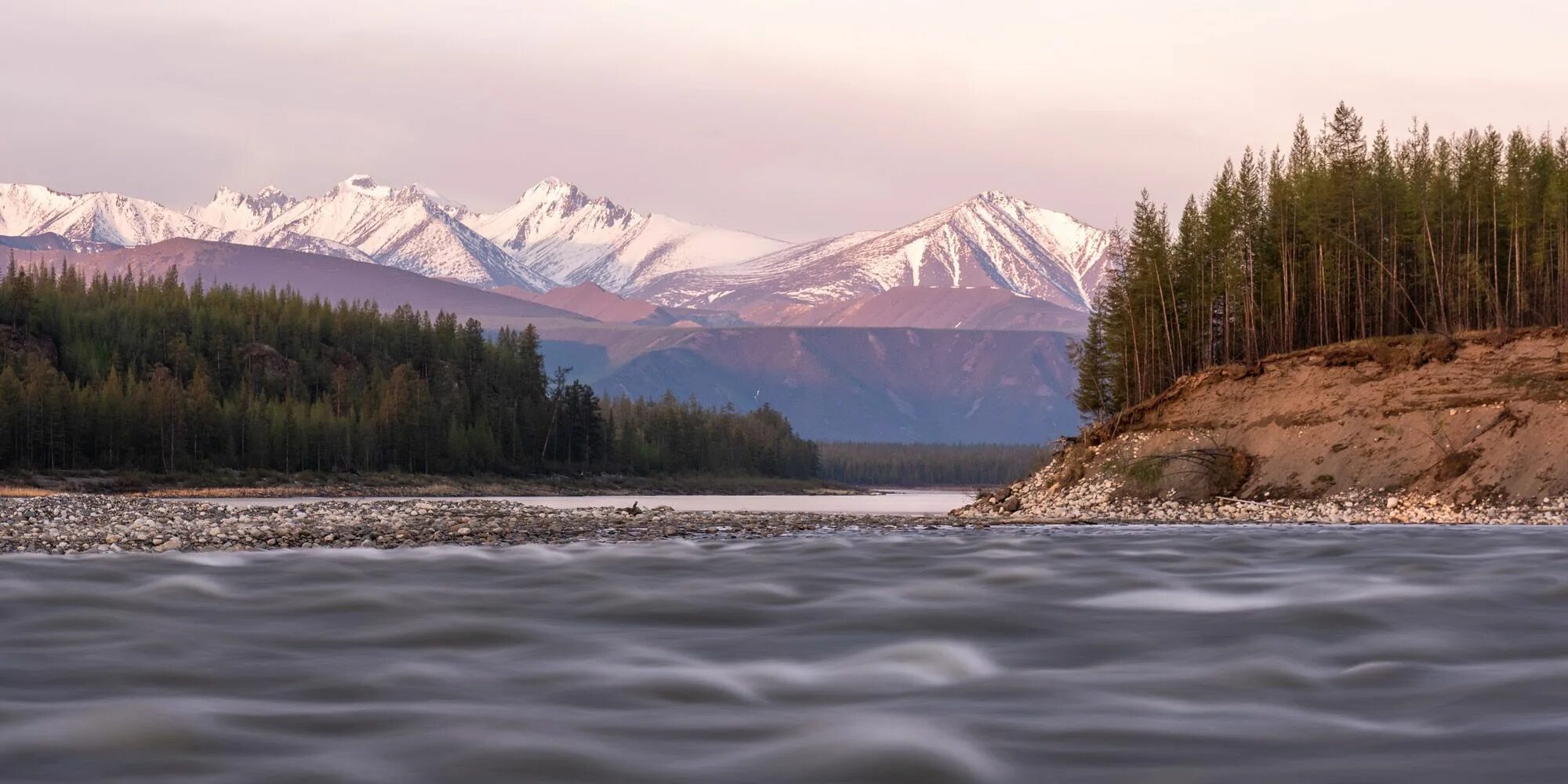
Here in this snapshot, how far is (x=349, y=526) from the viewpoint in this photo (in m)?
39.8

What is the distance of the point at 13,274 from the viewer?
194500 mm

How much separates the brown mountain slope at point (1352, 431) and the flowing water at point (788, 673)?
1079 inches

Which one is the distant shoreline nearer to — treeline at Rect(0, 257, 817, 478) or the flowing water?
treeline at Rect(0, 257, 817, 478)

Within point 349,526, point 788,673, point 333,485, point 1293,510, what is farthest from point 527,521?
point 333,485

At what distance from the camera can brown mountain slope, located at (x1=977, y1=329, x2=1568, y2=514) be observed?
50.2 m

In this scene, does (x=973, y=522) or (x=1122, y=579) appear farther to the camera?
(x=973, y=522)

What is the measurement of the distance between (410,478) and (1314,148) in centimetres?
10844

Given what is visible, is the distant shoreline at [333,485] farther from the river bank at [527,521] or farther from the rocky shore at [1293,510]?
the rocky shore at [1293,510]

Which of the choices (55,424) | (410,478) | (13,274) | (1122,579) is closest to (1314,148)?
(1122,579)

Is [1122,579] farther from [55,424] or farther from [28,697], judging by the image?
[55,424]

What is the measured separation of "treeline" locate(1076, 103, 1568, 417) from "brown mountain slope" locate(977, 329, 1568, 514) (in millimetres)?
8878

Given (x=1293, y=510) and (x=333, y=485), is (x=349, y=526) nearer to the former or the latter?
(x=1293, y=510)

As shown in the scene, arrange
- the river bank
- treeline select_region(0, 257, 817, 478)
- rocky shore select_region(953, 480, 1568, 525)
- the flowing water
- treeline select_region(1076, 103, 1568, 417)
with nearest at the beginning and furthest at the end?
the flowing water, the river bank, rocky shore select_region(953, 480, 1568, 525), treeline select_region(1076, 103, 1568, 417), treeline select_region(0, 257, 817, 478)

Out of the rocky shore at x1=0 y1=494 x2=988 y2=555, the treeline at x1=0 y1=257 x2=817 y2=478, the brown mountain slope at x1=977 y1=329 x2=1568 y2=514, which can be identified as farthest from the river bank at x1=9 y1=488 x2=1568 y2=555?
the treeline at x1=0 y1=257 x2=817 y2=478
